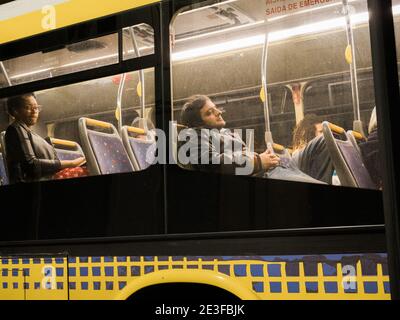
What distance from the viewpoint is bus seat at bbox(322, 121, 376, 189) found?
293 cm

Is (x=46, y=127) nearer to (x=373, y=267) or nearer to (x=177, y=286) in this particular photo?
(x=177, y=286)

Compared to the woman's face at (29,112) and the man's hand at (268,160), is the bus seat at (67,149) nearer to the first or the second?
the woman's face at (29,112)

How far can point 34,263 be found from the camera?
376cm

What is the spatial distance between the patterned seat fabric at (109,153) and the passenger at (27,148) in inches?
10.0

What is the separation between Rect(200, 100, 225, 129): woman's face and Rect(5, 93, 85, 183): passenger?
3.12 ft

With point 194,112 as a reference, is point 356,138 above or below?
below

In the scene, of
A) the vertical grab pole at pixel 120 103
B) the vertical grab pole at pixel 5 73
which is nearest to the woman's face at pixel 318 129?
the vertical grab pole at pixel 120 103

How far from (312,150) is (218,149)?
51 centimetres

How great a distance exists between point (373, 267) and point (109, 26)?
198 centimetres

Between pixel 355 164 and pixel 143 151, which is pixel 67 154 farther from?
pixel 355 164

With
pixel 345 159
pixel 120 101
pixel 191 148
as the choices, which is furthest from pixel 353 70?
pixel 120 101

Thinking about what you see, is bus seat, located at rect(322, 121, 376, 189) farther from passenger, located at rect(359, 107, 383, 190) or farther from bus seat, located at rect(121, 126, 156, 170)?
bus seat, located at rect(121, 126, 156, 170)

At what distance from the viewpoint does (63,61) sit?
374cm
